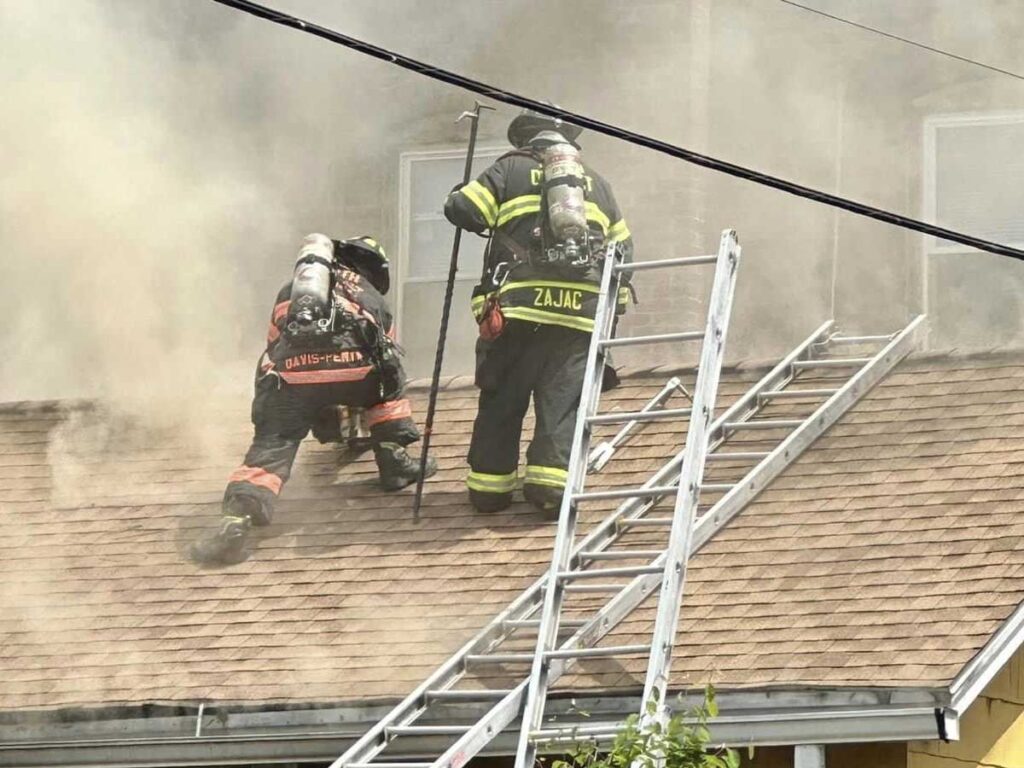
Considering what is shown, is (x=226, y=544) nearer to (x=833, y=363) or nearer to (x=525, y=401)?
(x=525, y=401)

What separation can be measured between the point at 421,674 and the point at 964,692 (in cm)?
215

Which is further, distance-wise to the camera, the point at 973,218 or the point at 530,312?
the point at 973,218

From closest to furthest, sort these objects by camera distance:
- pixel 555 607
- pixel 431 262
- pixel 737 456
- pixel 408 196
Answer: pixel 555 607 → pixel 737 456 → pixel 431 262 → pixel 408 196

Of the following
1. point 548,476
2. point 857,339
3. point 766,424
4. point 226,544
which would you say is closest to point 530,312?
point 548,476

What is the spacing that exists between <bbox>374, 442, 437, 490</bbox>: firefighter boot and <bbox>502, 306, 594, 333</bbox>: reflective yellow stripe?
0.83m

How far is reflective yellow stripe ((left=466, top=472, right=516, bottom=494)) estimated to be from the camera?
35.9 ft

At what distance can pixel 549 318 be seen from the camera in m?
11.0

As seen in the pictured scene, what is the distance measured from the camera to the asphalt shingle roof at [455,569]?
9.37m

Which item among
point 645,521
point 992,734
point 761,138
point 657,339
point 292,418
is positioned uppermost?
point 761,138

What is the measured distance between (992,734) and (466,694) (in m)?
1.92

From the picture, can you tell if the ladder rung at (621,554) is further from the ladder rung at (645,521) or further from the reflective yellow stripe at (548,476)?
the reflective yellow stripe at (548,476)

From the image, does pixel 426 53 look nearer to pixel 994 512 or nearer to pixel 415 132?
pixel 415 132

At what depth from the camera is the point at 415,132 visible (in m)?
13.2

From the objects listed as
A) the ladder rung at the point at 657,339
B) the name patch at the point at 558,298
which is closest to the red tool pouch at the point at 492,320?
the name patch at the point at 558,298
